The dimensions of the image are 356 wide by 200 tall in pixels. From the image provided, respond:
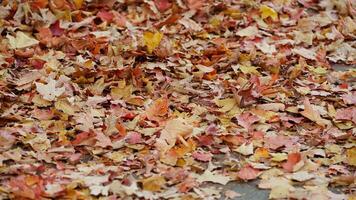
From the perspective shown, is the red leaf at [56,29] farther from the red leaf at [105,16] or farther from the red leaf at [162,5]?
the red leaf at [162,5]

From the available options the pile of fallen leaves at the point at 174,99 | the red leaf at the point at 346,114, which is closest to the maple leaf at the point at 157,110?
the pile of fallen leaves at the point at 174,99

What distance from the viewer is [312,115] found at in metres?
3.40

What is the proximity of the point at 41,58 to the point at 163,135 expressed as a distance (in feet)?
3.60

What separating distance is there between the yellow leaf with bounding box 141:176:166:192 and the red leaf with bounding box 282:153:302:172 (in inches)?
24.3

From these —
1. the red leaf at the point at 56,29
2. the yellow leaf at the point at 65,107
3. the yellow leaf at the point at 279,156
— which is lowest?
the yellow leaf at the point at 279,156

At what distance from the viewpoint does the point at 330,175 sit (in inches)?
117

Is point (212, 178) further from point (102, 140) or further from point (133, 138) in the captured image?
point (102, 140)

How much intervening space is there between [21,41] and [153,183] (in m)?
1.63

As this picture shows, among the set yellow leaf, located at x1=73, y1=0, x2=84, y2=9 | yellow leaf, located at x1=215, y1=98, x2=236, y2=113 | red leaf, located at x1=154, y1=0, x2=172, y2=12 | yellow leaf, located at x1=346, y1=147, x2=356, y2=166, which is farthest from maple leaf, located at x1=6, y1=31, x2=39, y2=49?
yellow leaf, located at x1=346, y1=147, x2=356, y2=166

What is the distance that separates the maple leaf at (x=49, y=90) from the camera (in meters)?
3.41

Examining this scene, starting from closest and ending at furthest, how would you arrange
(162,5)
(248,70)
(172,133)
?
1. (172,133)
2. (248,70)
3. (162,5)

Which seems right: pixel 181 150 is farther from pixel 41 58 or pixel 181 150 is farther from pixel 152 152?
pixel 41 58

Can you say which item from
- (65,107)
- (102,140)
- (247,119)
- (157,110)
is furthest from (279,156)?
(65,107)

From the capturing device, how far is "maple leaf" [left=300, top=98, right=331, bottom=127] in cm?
336
